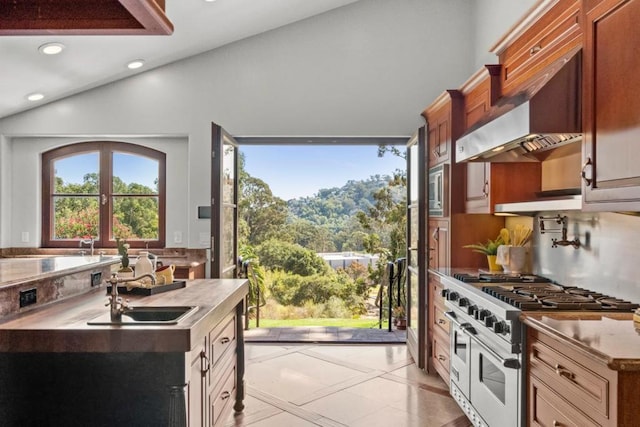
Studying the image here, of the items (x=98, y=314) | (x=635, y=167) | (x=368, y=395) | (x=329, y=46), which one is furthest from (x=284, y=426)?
(x=329, y=46)

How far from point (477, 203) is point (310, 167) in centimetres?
290

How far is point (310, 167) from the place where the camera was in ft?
20.1

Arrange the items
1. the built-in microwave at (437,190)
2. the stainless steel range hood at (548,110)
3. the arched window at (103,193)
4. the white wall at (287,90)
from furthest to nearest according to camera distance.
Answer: the arched window at (103,193) → the white wall at (287,90) → the built-in microwave at (437,190) → the stainless steel range hood at (548,110)

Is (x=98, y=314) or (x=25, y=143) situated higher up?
(x=25, y=143)

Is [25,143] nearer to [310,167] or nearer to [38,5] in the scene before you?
[310,167]

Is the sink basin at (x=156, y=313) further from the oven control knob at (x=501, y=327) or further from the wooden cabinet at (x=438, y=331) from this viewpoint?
the wooden cabinet at (x=438, y=331)

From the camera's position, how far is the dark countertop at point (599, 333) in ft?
4.79

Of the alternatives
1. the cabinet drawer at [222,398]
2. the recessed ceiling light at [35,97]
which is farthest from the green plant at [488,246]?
the recessed ceiling light at [35,97]

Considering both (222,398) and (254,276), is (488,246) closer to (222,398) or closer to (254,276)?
(222,398)

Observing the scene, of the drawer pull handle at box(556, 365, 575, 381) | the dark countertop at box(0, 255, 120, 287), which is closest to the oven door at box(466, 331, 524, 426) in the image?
the drawer pull handle at box(556, 365, 575, 381)

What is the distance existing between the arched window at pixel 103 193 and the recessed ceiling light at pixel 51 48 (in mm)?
1381

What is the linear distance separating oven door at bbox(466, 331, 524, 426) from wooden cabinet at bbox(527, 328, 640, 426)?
0.08 meters

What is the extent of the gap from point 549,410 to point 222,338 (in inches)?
64.8

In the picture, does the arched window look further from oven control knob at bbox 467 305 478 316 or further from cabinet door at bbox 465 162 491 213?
oven control knob at bbox 467 305 478 316
